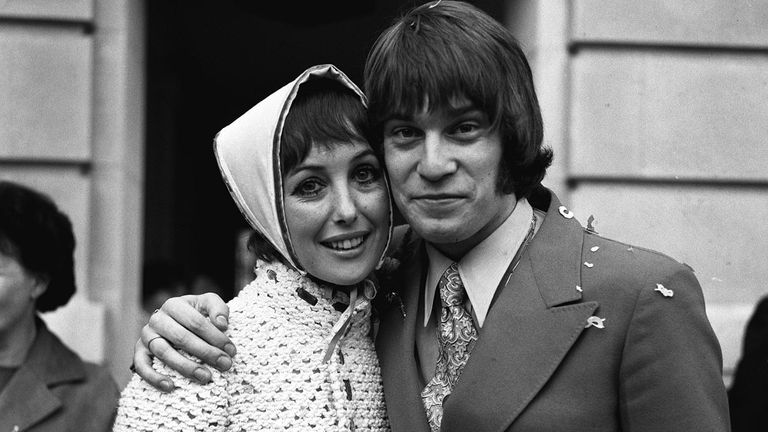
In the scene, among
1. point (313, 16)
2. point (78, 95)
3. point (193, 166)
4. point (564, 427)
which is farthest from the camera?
point (193, 166)

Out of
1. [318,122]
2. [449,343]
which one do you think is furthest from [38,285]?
[449,343]

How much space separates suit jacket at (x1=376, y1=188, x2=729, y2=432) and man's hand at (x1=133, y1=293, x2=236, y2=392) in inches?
18.7

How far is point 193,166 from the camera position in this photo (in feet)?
40.8

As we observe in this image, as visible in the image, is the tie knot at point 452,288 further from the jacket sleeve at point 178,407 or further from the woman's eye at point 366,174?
the jacket sleeve at point 178,407

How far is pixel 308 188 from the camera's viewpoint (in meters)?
2.66

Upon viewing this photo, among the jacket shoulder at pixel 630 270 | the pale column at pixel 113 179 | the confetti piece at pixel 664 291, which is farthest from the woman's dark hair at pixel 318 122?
the pale column at pixel 113 179

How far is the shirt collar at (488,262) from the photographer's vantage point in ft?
8.44

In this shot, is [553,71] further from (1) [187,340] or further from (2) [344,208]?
(1) [187,340]

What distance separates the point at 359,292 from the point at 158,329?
1.80ft

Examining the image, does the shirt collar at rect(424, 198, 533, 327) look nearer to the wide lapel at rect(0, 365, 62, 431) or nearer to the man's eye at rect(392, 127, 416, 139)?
the man's eye at rect(392, 127, 416, 139)

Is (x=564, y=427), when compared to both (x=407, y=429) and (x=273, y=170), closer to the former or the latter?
(x=407, y=429)

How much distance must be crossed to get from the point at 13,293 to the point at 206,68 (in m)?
6.49

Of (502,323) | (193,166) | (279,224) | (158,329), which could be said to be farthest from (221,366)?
(193,166)

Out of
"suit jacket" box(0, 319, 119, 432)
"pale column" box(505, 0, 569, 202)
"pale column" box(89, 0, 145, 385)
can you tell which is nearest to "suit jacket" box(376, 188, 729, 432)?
"suit jacket" box(0, 319, 119, 432)
